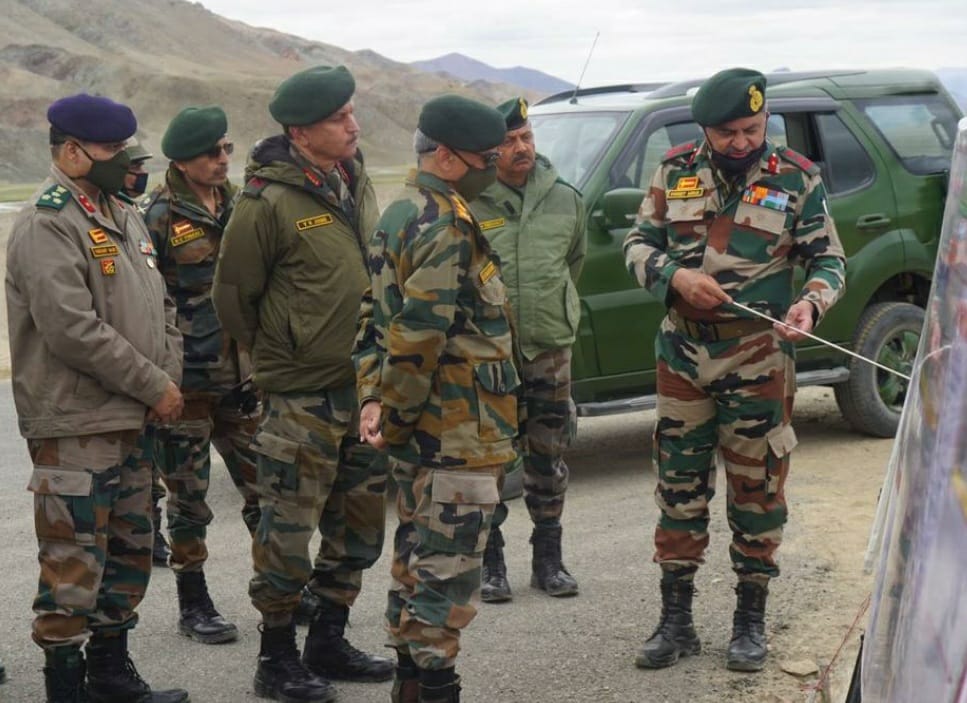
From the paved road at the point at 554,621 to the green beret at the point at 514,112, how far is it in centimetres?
188

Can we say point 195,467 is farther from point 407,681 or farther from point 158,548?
point 407,681

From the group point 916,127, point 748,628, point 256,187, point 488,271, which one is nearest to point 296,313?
point 256,187

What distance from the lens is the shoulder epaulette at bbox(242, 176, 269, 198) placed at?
453cm

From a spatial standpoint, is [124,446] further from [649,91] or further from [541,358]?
[649,91]

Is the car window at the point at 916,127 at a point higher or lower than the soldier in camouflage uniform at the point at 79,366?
higher

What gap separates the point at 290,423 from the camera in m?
4.57

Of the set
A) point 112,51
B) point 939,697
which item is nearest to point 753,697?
point 939,697

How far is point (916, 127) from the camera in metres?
8.50

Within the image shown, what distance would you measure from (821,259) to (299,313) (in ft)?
5.70

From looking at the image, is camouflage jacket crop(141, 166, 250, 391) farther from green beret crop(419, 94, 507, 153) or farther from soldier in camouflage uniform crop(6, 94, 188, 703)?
green beret crop(419, 94, 507, 153)

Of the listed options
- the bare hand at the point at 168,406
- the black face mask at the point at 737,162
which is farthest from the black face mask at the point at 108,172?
the black face mask at the point at 737,162

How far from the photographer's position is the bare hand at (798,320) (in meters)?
4.53

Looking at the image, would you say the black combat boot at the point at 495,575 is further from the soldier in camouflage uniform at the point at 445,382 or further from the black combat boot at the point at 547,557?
the soldier in camouflage uniform at the point at 445,382

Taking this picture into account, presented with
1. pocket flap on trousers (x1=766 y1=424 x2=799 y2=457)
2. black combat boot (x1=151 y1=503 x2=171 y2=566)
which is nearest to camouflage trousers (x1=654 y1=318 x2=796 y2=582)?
pocket flap on trousers (x1=766 y1=424 x2=799 y2=457)
